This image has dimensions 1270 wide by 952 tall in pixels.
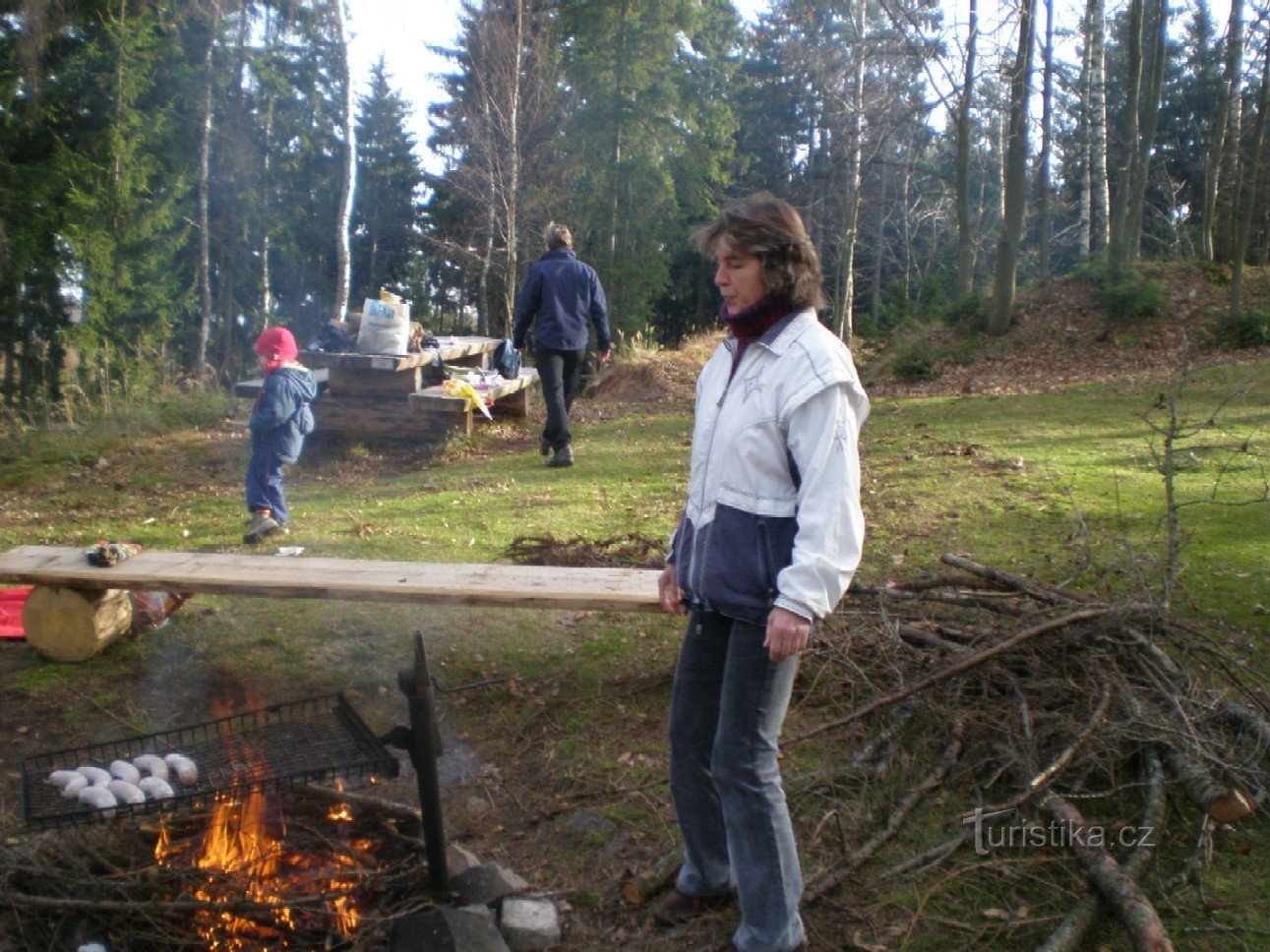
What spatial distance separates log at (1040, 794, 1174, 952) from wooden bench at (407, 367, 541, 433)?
26.0 feet

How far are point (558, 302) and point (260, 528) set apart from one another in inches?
143

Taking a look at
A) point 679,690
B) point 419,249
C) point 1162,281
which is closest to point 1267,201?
point 1162,281

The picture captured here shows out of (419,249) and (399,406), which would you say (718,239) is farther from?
(419,249)

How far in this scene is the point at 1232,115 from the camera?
2327 centimetres

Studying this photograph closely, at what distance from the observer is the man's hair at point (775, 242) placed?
7.82ft

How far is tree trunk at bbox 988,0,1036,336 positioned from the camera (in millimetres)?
17594

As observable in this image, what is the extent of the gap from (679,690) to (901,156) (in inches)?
1446

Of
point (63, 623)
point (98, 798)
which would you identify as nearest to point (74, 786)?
point (98, 798)

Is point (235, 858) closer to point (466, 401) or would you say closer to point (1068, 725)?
point (1068, 725)

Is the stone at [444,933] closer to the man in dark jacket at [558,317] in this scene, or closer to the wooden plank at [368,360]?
the man in dark jacket at [558,317]

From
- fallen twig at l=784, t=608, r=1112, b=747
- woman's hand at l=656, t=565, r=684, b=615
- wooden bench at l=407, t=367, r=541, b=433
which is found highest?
wooden bench at l=407, t=367, r=541, b=433

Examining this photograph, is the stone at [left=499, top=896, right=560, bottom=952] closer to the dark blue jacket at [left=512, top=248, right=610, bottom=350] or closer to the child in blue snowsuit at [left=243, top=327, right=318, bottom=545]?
the child in blue snowsuit at [left=243, top=327, right=318, bottom=545]

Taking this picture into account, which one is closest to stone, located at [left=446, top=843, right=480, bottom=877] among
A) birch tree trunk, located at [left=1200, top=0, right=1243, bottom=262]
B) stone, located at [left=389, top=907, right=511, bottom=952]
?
stone, located at [left=389, top=907, right=511, bottom=952]

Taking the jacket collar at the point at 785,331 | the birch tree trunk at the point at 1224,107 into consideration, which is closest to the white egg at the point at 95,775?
the jacket collar at the point at 785,331
